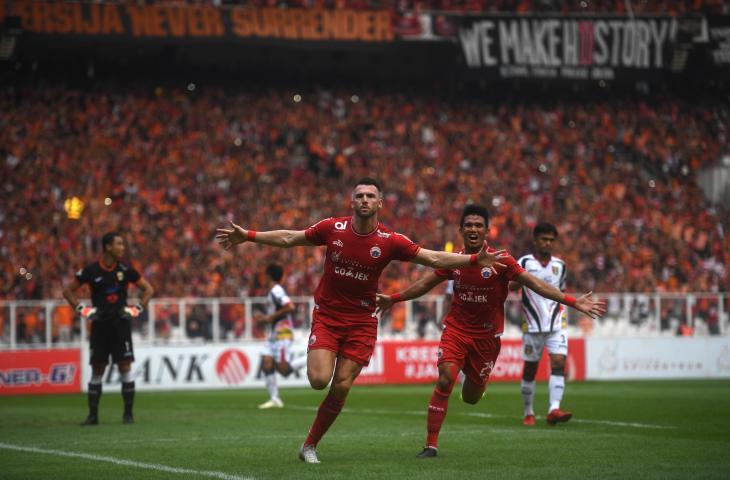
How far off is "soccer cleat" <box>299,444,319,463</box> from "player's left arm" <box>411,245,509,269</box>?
2.00 metres

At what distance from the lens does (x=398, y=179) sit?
132ft

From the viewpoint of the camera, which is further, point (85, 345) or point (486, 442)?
point (85, 345)

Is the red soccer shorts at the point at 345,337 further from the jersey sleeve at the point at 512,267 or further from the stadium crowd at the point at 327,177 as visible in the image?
the stadium crowd at the point at 327,177

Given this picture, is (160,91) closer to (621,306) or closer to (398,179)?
(398,179)

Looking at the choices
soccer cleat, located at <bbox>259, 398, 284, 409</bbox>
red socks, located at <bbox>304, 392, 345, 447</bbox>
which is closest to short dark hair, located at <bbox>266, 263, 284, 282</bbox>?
soccer cleat, located at <bbox>259, 398, 284, 409</bbox>

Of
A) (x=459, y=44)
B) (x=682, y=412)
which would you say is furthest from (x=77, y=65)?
(x=682, y=412)

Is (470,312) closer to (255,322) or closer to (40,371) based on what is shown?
(40,371)

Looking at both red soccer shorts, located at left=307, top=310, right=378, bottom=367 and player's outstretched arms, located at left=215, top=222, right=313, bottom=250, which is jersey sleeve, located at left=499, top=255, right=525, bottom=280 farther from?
player's outstretched arms, located at left=215, top=222, right=313, bottom=250

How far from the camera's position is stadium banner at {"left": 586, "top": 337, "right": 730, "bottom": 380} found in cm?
3128

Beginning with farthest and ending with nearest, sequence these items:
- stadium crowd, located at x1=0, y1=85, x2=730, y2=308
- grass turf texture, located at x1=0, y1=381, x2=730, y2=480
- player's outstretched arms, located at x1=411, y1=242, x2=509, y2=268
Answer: stadium crowd, located at x1=0, y1=85, x2=730, y2=308 < player's outstretched arms, located at x1=411, y1=242, x2=509, y2=268 < grass turf texture, located at x1=0, y1=381, x2=730, y2=480

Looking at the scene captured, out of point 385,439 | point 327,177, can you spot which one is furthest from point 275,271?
point 327,177

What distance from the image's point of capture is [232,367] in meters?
28.9

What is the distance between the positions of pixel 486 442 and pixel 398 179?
27752 mm

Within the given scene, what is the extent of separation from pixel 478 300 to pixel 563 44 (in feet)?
108
